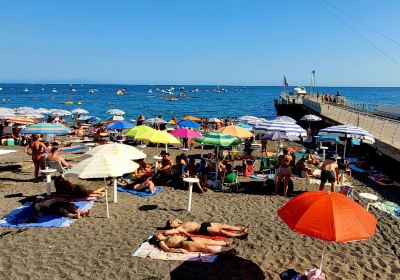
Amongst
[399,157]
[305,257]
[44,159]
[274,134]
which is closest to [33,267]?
[305,257]

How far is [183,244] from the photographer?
6570 mm

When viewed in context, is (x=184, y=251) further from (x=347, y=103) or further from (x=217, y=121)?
(x=347, y=103)

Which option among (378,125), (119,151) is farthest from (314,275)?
(378,125)

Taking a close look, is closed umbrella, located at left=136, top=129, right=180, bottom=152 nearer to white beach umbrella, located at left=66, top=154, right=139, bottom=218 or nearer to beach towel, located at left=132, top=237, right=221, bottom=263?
white beach umbrella, located at left=66, top=154, right=139, bottom=218

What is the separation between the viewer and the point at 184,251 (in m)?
6.45

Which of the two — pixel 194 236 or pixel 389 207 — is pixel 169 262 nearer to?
pixel 194 236

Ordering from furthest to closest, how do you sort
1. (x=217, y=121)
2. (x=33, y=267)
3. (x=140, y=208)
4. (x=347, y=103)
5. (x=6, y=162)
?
(x=347, y=103) → (x=217, y=121) → (x=6, y=162) → (x=140, y=208) → (x=33, y=267)

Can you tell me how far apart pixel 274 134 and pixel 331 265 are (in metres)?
7.31

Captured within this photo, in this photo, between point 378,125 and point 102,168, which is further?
point 378,125

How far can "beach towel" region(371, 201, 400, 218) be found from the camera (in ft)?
30.1

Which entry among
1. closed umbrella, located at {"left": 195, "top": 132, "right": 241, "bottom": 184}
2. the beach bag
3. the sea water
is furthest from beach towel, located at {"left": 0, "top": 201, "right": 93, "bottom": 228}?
the sea water

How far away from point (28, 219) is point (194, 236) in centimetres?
388

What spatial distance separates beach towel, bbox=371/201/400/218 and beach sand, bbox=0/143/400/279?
260 mm

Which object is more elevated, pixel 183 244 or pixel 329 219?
pixel 329 219
